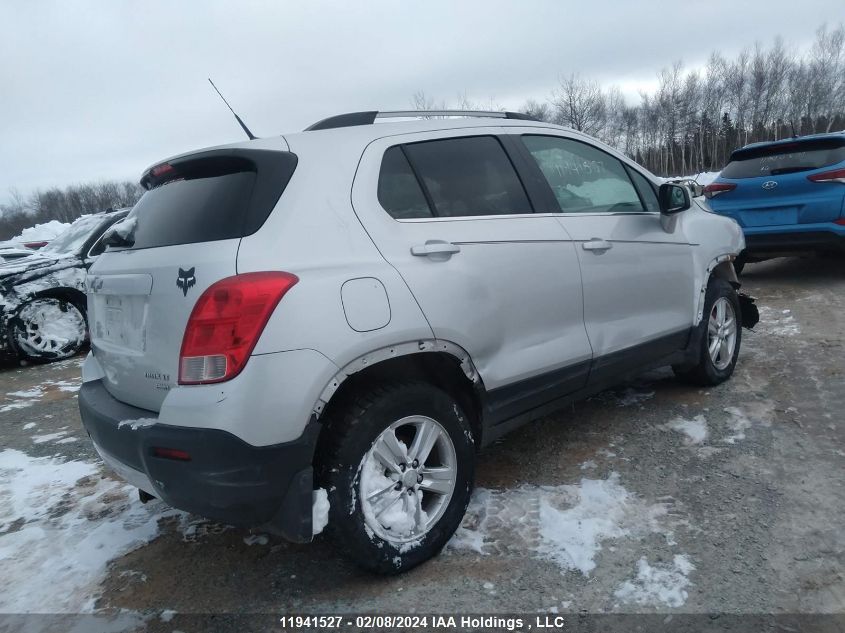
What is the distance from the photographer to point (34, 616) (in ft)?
7.75

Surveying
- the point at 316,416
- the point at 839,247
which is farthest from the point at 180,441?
the point at 839,247

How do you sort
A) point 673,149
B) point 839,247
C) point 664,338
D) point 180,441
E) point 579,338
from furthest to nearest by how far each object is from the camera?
point 673,149
point 839,247
point 664,338
point 579,338
point 180,441

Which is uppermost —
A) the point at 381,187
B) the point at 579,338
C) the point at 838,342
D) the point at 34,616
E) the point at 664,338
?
the point at 381,187

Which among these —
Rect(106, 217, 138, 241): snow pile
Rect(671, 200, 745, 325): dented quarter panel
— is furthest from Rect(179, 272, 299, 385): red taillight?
Rect(671, 200, 745, 325): dented quarter panel

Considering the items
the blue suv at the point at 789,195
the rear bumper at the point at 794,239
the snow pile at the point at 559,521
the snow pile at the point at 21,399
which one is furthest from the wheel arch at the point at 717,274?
the snow pile at the point at 21,399

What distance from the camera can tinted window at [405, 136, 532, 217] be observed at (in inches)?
103

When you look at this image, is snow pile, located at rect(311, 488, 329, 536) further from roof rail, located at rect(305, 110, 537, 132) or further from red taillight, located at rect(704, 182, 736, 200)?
red taillight, located at rect(704, 182, 736, 200)

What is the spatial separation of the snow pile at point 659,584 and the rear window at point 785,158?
576cm

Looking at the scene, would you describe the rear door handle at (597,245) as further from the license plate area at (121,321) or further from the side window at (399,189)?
the license plate area at (121,321)

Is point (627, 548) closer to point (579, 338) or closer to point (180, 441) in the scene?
point (579, 338)

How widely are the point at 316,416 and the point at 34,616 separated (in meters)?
1.45

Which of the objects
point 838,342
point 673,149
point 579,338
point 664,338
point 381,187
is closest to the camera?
point 381,187

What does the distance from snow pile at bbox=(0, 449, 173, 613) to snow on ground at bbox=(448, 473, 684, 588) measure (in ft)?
5.19

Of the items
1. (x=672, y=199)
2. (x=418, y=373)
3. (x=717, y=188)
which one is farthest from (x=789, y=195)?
(x=418, y=373)
